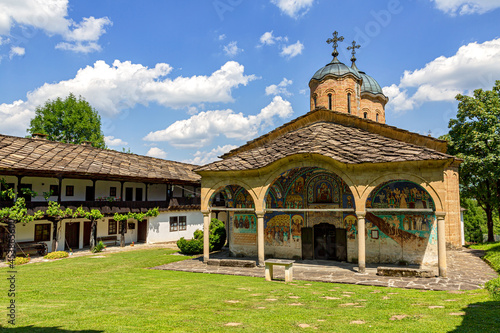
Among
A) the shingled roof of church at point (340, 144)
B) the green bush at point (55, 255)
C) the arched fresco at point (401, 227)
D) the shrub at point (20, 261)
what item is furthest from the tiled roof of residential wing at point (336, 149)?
the shrub at point (20, 261)

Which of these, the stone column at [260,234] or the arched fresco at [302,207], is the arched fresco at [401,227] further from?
the stone column at [260,234]

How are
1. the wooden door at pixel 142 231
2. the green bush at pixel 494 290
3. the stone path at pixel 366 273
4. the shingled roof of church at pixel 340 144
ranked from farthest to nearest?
the wooden door at pixel 142 231
the shingled roof of church at pixel 340 144
the stone path at pixel 366 273
the green bush at pixel 494 290

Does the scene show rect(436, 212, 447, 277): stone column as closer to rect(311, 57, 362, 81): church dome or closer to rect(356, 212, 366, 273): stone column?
rect(356, 212, 366, 273): stone column

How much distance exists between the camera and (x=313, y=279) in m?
12.8

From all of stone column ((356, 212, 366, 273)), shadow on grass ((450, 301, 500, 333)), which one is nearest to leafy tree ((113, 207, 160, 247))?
stone column ((356, 212, 366, 273))

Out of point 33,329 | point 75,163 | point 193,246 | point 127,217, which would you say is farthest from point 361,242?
point 75,163

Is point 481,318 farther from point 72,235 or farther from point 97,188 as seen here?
point 72,235

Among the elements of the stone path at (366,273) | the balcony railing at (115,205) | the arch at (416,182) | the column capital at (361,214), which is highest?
the arch at (416,182)

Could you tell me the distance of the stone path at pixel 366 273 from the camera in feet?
37.5

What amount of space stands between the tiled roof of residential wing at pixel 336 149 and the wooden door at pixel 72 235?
12.9 meters

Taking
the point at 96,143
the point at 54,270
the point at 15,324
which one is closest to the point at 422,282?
the point at 15,324

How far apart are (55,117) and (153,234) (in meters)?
19.9

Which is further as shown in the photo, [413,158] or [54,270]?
[54,270]

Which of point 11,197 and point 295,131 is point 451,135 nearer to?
point 295,131
